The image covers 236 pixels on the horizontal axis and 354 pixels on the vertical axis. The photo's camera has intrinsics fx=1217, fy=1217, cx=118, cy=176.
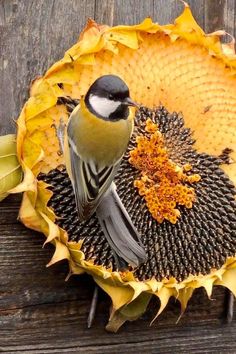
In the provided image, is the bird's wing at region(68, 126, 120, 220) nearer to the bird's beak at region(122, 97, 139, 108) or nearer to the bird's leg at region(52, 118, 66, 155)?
the bird's leg at region(52, 118, 66, 155)

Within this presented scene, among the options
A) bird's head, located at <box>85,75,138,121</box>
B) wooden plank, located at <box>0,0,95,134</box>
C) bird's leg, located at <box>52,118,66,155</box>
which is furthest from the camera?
wooden plank, located at <box>0,0,95,134</box>

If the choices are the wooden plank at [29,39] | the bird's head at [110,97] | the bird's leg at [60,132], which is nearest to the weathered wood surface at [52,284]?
the wooden plank at [29,39]

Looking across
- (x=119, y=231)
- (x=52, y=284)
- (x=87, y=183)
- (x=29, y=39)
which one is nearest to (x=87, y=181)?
(x=87, y=183)

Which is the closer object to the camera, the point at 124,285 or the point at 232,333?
the point at 124,285

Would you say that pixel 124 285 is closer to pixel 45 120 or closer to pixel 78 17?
pixel 45 120

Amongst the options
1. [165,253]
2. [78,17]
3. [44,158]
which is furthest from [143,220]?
[78,17]

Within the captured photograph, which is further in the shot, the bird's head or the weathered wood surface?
the weathered wood surface

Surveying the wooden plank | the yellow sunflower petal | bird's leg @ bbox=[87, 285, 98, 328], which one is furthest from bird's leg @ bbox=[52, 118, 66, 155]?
bird's leg @ bbox=[87, 285, 98, 328]
